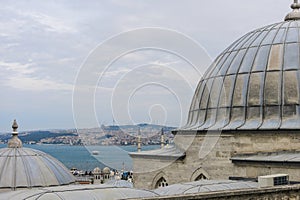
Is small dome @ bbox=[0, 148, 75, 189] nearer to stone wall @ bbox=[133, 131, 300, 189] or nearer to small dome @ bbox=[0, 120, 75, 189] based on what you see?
small dome @ bbox=[0, 120, 75, 189]

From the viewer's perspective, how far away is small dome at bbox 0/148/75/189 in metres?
17.1

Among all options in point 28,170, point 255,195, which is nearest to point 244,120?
point 255,195

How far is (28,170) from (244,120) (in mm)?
9820

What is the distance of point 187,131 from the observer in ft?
81.1

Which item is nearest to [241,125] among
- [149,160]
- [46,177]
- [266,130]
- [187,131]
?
[266,130]

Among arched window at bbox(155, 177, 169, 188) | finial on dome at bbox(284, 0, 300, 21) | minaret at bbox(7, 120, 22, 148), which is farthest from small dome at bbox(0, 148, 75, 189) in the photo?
finial on dome at bbox(284, 0, 300, 21)

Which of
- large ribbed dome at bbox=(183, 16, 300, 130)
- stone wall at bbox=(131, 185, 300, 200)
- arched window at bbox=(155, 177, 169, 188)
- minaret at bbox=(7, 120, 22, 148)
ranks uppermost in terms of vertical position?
large ribbed dome at bbox=(183, 16, 300, 130)

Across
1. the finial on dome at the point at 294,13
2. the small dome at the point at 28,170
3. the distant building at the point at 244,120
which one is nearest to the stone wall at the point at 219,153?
the distant building at the point at 244,120

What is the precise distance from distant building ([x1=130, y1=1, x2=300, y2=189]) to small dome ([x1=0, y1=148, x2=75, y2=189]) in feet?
22.5

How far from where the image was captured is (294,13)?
2789cm

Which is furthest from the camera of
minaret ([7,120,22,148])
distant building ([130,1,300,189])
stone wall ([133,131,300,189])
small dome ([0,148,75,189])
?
distant building ([130,1,300,189])

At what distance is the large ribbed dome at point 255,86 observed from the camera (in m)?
22.5

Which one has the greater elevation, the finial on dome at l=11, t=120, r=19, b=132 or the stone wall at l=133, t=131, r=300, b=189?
the finial on dome at l=11, t=120, r=19, b=132

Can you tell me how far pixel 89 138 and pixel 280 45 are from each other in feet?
31.0
